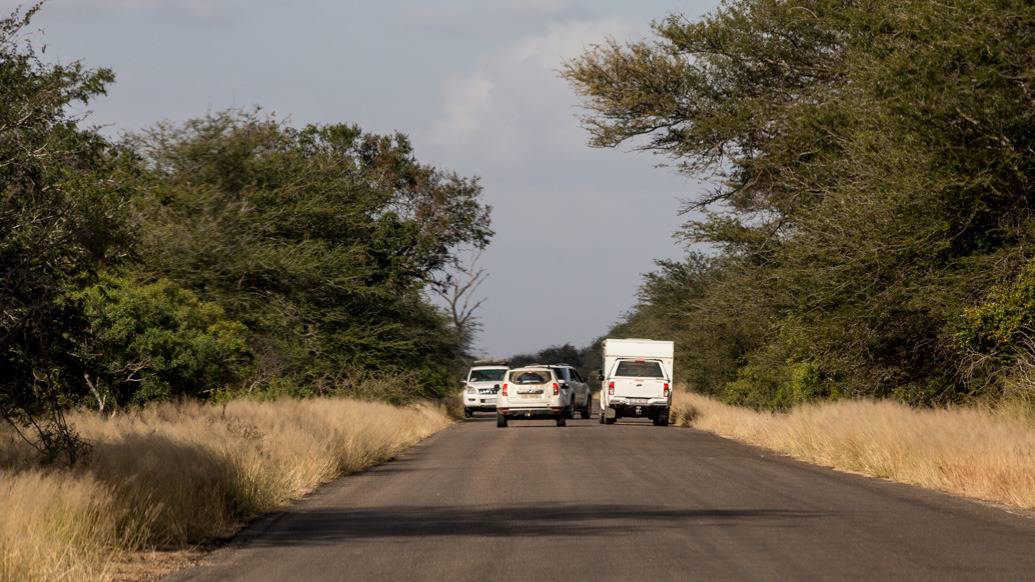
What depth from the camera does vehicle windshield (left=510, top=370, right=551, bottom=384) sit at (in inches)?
1586

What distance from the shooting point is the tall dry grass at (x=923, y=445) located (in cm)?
1720

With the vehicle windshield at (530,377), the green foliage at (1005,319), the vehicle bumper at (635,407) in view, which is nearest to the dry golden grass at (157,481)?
the green foliage at (1005,319)

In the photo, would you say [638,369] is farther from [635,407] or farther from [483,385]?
[483,385]

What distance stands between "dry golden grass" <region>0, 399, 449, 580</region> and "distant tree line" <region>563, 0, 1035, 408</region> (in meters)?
10.2

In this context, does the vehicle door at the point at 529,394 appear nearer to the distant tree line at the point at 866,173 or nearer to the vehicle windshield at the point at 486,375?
the distant tree line at the point at 866,173

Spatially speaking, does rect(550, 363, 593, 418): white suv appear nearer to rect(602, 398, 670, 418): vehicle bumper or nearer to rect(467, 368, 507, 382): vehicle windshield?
rect(467, 368, 507, 382): vehicle windshield

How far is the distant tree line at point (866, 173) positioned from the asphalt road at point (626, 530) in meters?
5.76

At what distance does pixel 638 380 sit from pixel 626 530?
2930 centimetres

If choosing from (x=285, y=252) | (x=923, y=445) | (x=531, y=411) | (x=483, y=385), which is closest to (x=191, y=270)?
(x=285, y=252)

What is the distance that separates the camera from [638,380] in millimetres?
42438

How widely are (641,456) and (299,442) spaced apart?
6991 millimetres

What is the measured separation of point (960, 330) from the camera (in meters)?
25.5

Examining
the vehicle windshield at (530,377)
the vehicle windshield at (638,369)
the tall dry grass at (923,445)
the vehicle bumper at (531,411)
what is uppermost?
the vehicle windshield at (638,369)

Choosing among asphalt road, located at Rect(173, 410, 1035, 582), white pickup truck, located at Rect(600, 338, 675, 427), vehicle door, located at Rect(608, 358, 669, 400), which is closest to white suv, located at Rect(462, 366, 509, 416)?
white pickup truck, located at Rect(600, 338, 675, 427)
